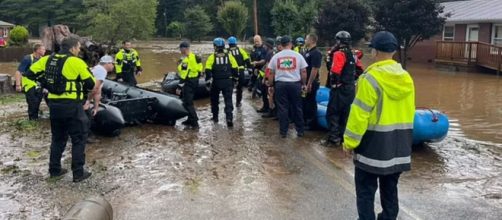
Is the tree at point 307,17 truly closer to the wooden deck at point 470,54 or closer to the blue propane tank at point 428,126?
the wooden deck at point 470,54

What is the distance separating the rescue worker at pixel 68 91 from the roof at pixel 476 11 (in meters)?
24.0

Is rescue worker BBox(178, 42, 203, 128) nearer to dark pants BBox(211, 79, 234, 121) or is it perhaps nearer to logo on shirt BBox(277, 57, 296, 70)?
dark pants BBox(211, 79, 234, 121)

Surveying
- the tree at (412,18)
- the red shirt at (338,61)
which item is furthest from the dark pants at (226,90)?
the tree at (412,18)

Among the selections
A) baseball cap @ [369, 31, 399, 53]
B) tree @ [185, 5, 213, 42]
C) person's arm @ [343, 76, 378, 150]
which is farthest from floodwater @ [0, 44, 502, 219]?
tree @ [185, 5, 213, 42]

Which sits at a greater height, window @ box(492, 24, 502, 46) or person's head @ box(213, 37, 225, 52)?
person's head @ box(213, 37, 225, 52)

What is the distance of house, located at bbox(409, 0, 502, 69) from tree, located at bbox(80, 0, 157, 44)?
2170cm

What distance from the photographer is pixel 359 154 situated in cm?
441

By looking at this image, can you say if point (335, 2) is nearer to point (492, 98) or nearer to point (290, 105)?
point (492, 98)

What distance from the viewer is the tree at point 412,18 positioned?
83.6 ft

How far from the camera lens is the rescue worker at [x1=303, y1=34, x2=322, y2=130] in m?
8.87

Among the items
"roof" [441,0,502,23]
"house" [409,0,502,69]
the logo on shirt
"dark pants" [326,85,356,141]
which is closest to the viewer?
"dark pants" [326,85,356,141]

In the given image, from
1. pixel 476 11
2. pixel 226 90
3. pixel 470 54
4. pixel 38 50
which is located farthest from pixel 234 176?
pixel 476 11

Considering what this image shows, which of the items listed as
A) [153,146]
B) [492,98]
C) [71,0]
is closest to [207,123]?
[153,146]

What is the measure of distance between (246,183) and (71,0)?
6247cm
